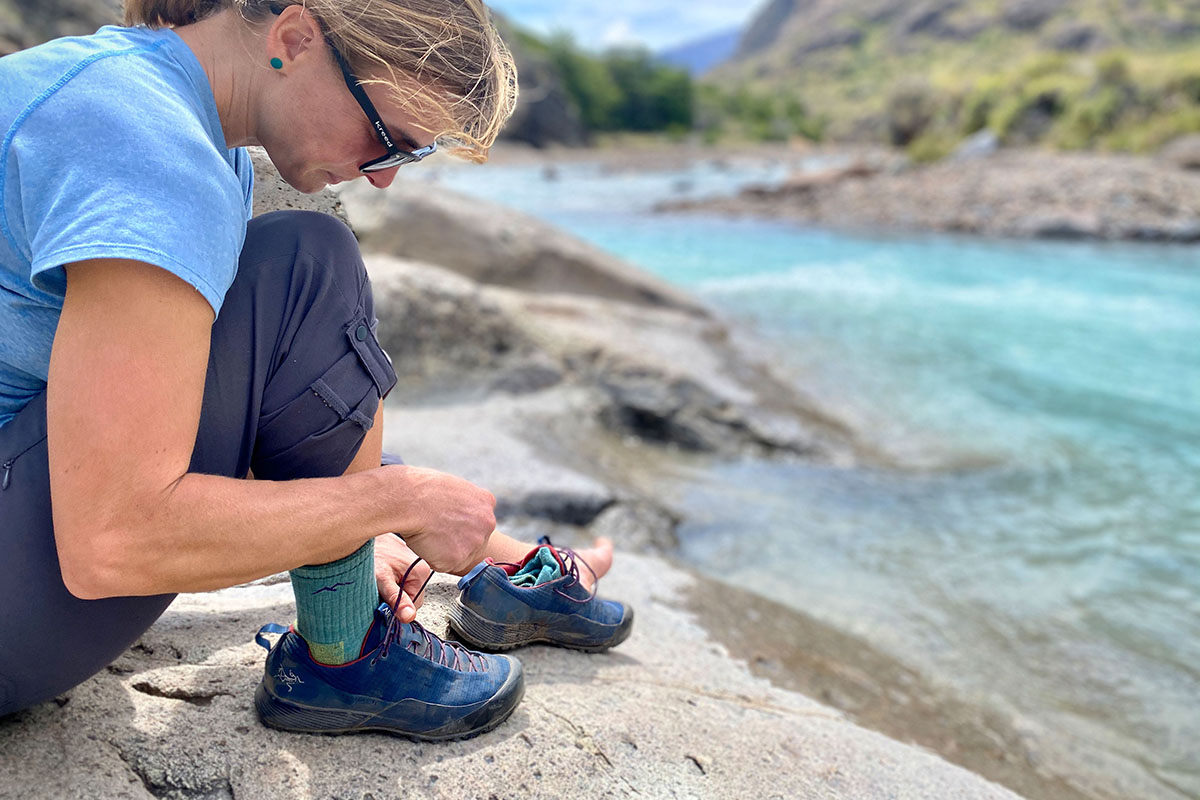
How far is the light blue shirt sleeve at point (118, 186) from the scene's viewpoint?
103cm

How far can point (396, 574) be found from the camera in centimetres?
186

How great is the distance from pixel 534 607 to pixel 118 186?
1240 millimetres

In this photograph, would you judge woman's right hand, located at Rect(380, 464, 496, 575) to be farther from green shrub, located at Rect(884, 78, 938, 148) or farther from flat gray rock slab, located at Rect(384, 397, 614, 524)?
green shrub, located at Rect(884, 78, 938, 148)

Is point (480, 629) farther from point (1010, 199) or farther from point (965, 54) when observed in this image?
point (965, 54)

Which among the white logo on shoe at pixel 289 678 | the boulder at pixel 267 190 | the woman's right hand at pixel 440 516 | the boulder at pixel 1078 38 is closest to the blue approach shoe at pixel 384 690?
the white logo on shoe at pixel 289 678

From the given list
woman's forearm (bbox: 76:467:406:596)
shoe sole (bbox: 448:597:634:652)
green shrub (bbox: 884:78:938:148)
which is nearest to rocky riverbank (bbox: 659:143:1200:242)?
green shrub (bbox: 884:78:938:148)

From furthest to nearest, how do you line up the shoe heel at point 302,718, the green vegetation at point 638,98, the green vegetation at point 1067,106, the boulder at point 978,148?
1. the green vegetation at point 638,98
2. the boulder at point 978,148
3. the green vegetation at point 1067,106
4. the shoe heel at point 302,718

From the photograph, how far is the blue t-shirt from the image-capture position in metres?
1.04

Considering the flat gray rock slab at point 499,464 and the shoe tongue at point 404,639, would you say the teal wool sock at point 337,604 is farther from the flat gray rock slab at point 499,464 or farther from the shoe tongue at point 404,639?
the flat gray rock slab at point 499,464

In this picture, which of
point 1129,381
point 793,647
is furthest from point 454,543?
point 1129,381

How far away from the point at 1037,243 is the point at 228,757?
15.7 m

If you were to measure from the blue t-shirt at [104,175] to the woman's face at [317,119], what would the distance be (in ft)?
0.43

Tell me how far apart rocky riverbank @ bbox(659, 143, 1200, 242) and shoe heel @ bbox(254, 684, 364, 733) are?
16.1 metres

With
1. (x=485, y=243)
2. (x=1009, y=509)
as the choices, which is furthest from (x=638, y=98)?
(x=1009, y=509)
